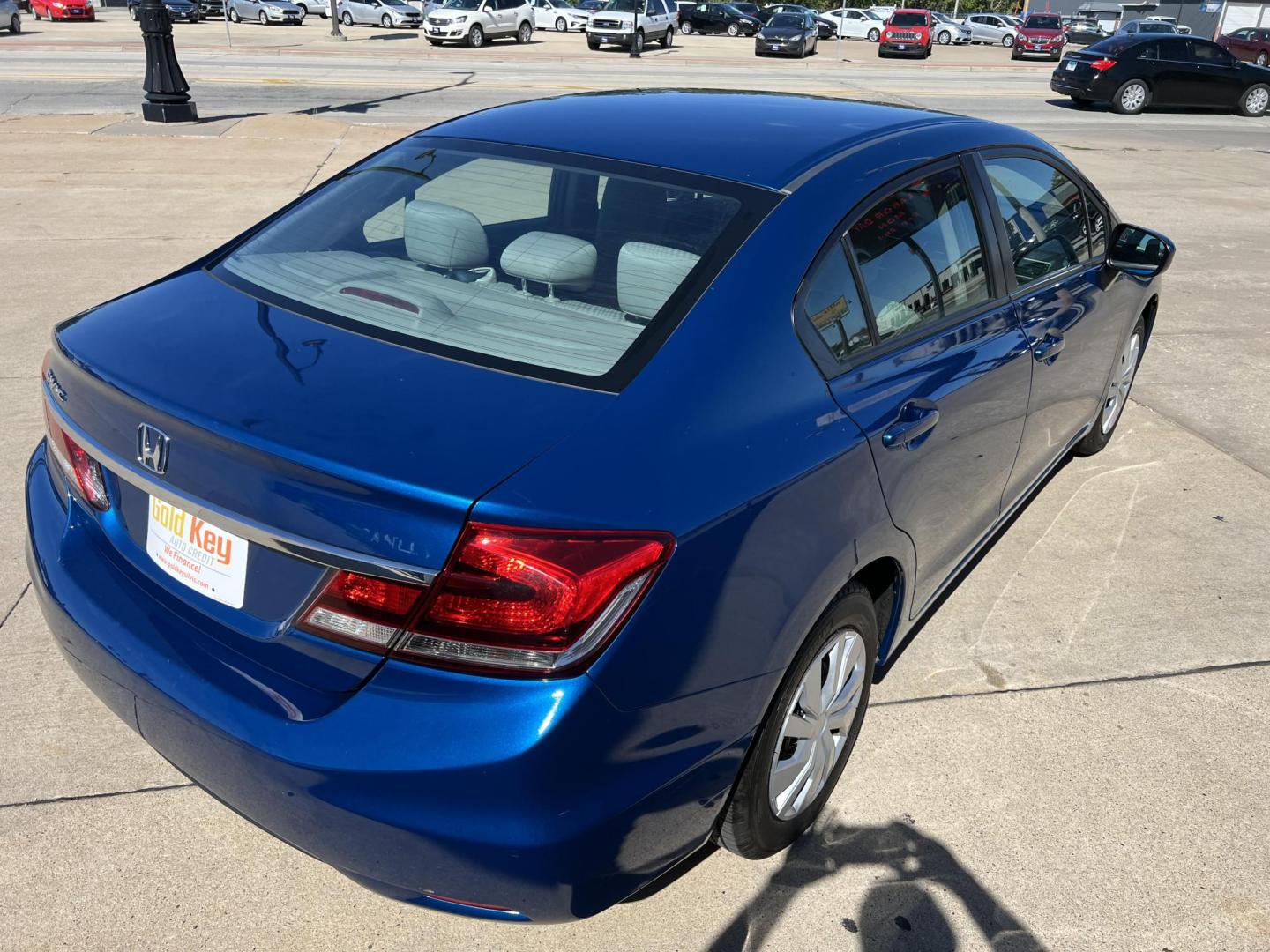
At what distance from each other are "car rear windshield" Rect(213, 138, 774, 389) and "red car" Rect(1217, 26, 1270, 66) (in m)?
37.9

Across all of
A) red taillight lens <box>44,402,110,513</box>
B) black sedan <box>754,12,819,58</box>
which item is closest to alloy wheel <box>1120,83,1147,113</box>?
black sedan <box>754,12,819,58</box>

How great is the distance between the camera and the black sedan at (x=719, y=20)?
43.8 m

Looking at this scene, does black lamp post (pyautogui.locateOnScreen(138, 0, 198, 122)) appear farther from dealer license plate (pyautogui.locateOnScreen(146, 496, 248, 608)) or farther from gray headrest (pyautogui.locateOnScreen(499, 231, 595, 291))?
dealer license plate (pyautogui.locateOnScreen(146, 496, 248, 608))

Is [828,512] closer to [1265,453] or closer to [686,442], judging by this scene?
[686,442]

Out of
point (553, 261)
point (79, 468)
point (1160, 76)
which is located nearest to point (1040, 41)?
point (1160, 76)

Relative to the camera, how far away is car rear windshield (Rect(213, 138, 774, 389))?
7.67 feet

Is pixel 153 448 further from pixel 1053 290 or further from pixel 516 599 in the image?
pixel 1053 290

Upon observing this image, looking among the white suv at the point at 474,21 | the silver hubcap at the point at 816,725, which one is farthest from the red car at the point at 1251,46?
the silver hubcap at the point at 816,725

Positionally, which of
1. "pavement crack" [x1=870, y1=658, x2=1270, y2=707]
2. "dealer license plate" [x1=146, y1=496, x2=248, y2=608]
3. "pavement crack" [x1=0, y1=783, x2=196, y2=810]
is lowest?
"pavement crack" [x1=0, y1=783, x2=196, y2=810]

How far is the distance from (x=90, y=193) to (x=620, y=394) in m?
9.23

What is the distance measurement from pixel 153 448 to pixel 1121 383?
14.4 feet

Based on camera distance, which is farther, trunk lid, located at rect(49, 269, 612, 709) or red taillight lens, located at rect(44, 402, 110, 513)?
red taillight lens, located at rect(44, 402, 110, 513)

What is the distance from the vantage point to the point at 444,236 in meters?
2.87

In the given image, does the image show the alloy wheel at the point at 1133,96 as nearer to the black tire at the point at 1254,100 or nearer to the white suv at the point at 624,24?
the black tire at the point at 1254,100
